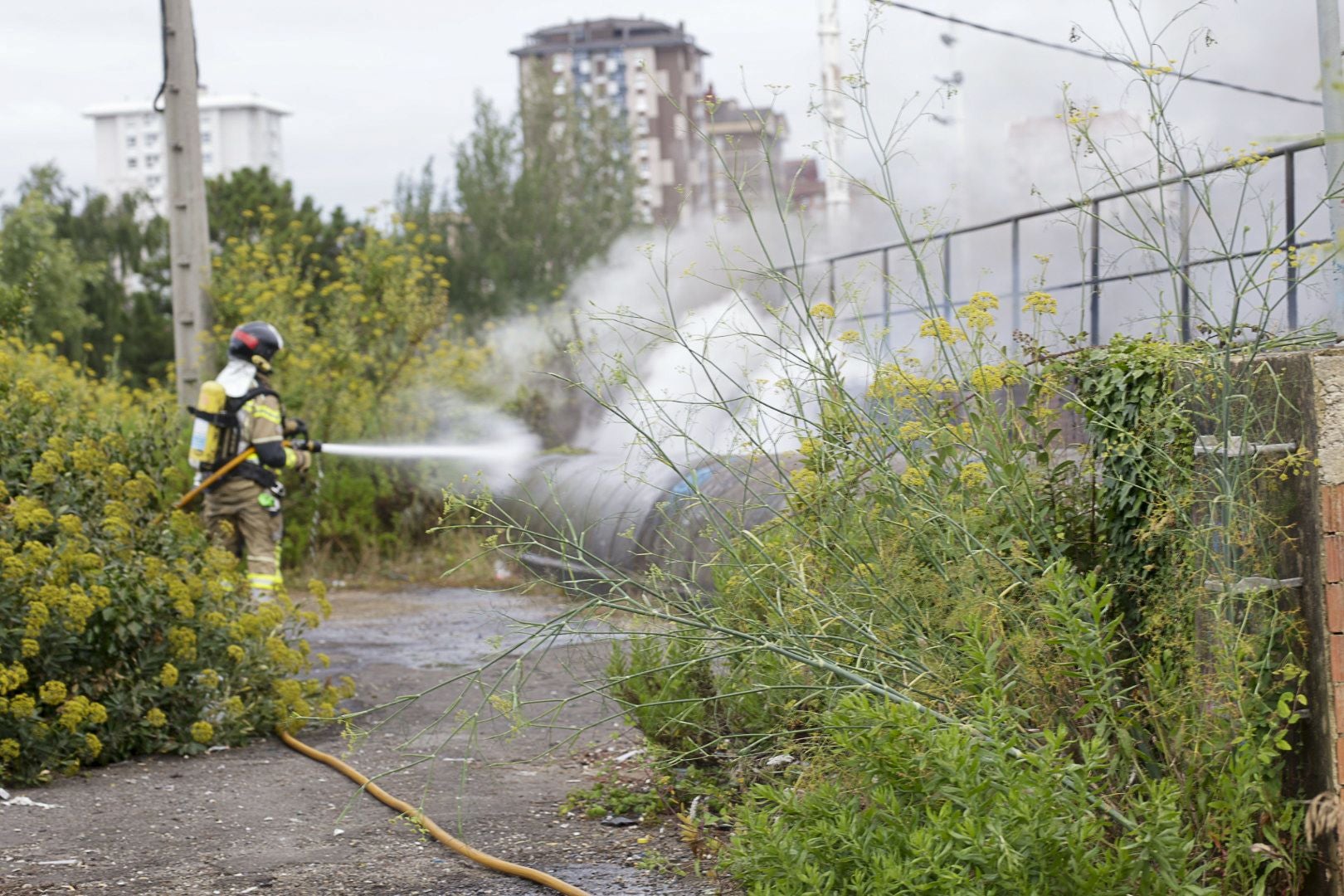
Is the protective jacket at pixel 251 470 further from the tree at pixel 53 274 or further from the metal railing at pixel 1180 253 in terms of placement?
the tree at pixel 53 274

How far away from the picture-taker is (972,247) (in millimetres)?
20641

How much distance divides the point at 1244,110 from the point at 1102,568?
43.9ft

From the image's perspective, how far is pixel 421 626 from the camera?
10.2m

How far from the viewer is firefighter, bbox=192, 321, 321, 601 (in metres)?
8.77

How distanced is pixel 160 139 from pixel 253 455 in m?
115

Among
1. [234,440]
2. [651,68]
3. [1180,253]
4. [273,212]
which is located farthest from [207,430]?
[651,68]

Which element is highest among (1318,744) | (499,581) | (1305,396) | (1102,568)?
(1305,396)

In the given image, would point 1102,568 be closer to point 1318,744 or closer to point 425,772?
point 1318,744

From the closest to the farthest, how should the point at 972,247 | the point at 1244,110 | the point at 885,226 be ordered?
the point at 1244,110 < the point at 972,247 < the point at 885,226

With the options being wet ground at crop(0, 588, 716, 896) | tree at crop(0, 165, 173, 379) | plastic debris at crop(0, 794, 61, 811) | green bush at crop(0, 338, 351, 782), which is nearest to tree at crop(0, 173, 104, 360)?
tree at crop(0, 165, 173, 379)

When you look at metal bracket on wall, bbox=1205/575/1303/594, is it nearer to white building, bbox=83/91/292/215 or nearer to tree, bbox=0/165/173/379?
tree, bbox=0/165/173/379

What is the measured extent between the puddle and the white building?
337 ft

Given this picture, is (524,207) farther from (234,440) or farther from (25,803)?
(25,803)

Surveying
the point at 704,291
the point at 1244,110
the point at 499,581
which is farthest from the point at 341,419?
the point at 704,291
